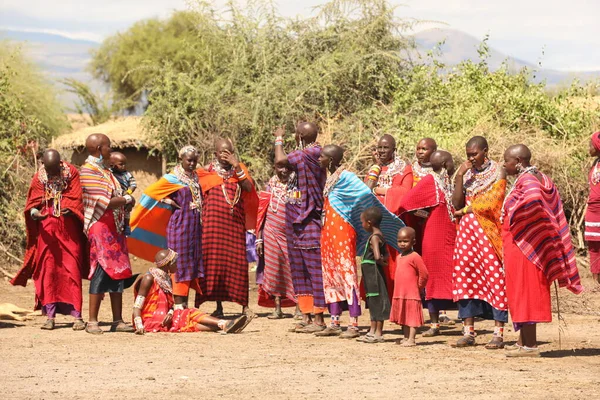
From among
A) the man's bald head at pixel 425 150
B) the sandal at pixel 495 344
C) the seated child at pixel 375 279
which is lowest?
the sandal at pixel 495 344

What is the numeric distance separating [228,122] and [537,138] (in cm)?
584

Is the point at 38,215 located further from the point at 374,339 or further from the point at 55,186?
the point at 374,339

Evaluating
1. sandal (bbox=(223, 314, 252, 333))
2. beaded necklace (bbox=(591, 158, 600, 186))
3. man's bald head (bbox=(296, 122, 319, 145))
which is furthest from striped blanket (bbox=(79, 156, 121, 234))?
beaded necklace (bbox=(591, 158, 600, 186))

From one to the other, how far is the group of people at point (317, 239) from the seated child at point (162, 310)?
0.05 feet

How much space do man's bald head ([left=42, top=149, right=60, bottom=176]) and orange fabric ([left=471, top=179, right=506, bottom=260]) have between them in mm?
4090

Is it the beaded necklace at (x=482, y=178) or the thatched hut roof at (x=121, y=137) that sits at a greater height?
the thatched hut roof at (x=121, y=137)

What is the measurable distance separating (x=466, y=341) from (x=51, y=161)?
14.3 feet

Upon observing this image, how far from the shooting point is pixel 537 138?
1605cm

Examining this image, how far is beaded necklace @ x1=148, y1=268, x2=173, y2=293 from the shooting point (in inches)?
414

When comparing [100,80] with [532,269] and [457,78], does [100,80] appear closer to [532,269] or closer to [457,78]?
[457,78]

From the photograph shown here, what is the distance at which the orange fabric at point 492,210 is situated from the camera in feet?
30.0

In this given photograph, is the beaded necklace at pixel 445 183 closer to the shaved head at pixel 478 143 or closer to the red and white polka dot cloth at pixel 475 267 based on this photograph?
the red and white polka dot cloth at pixel 475 267

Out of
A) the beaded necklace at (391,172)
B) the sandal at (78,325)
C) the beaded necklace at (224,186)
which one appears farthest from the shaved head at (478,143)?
the sandal at (78,325)

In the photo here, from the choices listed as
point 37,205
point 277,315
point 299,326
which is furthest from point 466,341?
point 37,205
